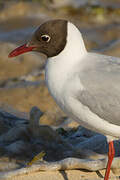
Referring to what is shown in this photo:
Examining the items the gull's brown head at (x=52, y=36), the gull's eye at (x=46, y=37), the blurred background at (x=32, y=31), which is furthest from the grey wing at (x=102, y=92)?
the blurred background at (x=32, y=31)

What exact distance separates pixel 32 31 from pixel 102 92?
298 inches

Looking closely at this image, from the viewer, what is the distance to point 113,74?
407 cm

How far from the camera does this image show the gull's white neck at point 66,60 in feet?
13.5

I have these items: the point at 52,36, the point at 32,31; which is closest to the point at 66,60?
the point at 52,36

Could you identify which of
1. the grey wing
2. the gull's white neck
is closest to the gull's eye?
the gull's white neck

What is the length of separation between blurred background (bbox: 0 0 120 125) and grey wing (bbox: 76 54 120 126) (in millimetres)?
2248

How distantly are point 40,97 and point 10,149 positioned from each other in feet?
8.13

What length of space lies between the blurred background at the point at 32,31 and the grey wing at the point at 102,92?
225cm

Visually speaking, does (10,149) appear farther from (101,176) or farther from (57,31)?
(57,31)

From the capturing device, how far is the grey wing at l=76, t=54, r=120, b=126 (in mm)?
4020

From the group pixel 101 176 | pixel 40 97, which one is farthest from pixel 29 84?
pixel 101 176

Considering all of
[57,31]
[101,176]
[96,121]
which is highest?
[57,31]

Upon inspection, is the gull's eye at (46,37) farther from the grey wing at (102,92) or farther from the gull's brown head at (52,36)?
the grey wing at (102,92)

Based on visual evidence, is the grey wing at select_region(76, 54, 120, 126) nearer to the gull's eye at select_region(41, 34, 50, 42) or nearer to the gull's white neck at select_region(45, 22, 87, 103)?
the gull's white neck at select_region(45, 22, 87, 103)
